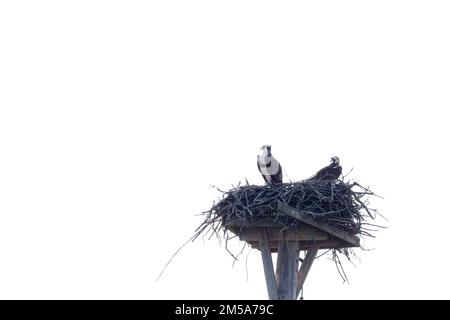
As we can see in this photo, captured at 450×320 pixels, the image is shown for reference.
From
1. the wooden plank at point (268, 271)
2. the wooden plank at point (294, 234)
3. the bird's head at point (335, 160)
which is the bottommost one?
the wooden plank at point (268, 271)

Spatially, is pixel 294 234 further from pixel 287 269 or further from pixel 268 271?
pixel 268 271

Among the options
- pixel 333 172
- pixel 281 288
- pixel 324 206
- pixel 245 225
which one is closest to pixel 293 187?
pixel 324 206

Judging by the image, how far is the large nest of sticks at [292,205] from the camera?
767 cm

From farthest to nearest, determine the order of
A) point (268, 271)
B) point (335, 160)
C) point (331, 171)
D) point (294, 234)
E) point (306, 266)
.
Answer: point (335, 160)
point (331, 171)
point (306, 266)
point (294, 234)
point (268, 271)

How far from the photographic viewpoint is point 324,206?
26.5 feet

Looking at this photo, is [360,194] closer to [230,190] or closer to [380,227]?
[380,227]

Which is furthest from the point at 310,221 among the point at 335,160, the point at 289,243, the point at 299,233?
the point at 335,160

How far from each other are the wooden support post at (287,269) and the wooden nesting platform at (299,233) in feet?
0.26

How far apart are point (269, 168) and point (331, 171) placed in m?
0.86

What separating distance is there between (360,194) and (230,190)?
152 centimetres

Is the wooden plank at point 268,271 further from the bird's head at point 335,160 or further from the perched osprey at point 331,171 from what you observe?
the bird's head at point 335,160

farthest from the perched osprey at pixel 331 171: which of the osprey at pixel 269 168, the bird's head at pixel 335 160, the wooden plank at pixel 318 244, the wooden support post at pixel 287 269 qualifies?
the wooden support post at pixel 287 269

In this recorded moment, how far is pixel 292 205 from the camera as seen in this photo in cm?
817

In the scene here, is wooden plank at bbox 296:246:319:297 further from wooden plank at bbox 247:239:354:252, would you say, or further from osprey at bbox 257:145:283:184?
osprey at bbox 257:145:283:184
